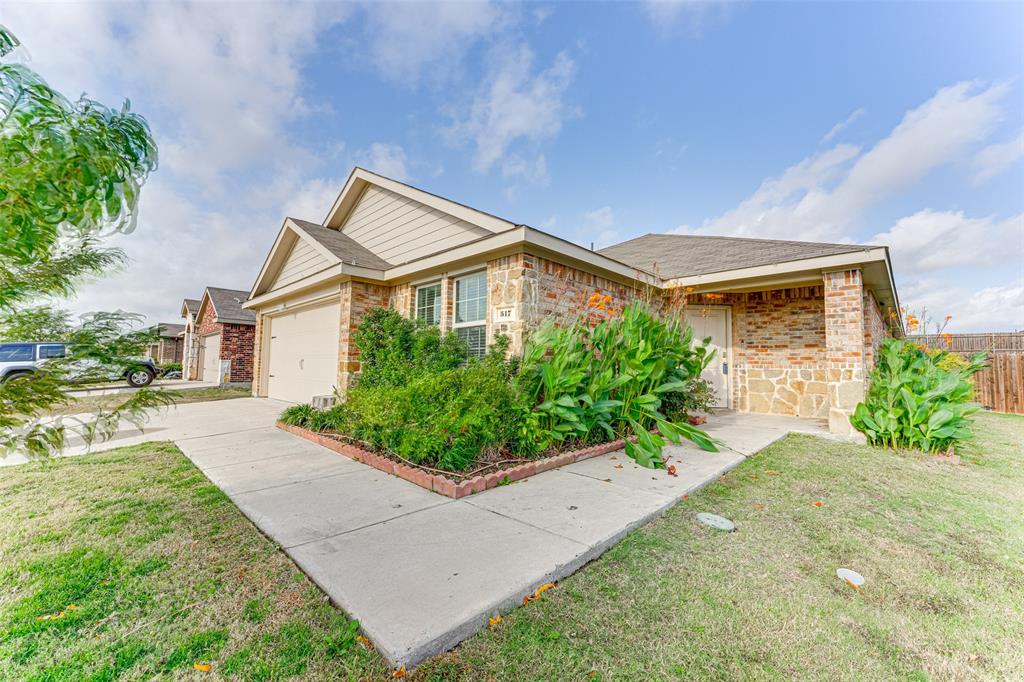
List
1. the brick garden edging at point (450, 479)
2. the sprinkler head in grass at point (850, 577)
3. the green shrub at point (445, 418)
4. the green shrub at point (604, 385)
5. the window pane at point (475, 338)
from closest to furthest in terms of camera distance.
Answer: the sprinkler head in grass at point (850, 577) < the brick garden edging at point (450, 479) < the green shrub at point (445, 418) < the green shrub at point (604, 385) < the window pane at point (475, 338)

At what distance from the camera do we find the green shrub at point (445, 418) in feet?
12.5

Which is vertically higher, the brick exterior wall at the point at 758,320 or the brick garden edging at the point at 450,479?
the brick exterior wall at the point at 758,320

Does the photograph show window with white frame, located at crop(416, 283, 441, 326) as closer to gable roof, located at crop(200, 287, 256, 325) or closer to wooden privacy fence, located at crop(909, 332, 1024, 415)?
gable roof, located at crop(200, 287, 256, 325)

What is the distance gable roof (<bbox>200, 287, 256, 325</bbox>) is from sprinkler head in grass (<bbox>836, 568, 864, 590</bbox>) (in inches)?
674

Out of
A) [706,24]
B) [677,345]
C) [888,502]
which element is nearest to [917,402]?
[888,502]

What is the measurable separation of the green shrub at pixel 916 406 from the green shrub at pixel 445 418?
4684 millimetres

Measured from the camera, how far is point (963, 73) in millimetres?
6625

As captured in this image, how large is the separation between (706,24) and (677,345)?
18.7 ft

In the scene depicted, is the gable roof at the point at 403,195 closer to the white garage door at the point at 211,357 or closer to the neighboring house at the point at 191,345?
the white garage door at the point at 211,357

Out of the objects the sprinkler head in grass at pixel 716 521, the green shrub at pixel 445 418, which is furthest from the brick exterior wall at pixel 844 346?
the green shrub at pixel 445 418

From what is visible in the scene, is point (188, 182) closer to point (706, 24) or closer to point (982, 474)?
point (706, 24)

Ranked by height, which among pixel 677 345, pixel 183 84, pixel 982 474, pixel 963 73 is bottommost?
pixel 982 474

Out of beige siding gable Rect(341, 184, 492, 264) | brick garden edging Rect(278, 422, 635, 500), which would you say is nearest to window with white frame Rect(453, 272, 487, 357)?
beige siding gable Rect(341, 184, 492, 264)

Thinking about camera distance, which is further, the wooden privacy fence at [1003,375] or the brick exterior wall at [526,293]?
the wooden privacy fence at [1003,375]
